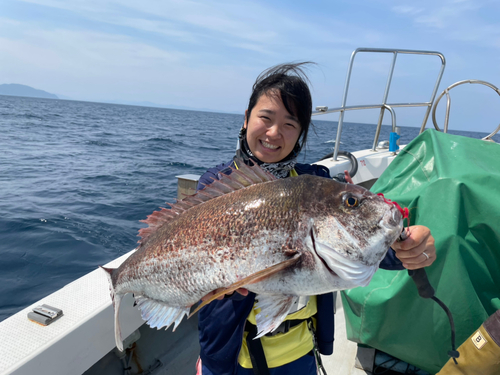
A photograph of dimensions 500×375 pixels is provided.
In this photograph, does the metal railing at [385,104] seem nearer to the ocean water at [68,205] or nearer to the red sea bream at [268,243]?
the ocean water at [68,205]

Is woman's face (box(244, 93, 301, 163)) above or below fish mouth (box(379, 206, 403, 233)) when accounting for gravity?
above

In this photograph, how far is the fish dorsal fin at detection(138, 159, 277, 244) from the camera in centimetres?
162

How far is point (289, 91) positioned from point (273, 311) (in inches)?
53.0

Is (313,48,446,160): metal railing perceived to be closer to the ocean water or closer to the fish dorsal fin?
the ocean water

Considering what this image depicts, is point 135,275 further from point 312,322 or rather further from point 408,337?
point 408,337

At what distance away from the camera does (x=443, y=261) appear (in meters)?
2.22

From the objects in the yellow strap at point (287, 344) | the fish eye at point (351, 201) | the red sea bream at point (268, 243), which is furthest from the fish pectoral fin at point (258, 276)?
the yellow strap at point (287, 344)

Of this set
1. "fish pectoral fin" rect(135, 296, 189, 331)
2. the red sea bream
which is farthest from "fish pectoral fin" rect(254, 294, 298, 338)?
"fish pectoral fin" rect(135, 296, 189, 331)

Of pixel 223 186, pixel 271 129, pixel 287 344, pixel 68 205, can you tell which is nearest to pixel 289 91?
pixel 271 129

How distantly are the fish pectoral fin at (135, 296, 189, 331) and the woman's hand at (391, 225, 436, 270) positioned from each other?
115cm

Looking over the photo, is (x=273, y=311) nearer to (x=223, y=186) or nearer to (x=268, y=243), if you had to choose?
(x=268, y=243)

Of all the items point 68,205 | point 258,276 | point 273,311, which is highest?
point 258,276

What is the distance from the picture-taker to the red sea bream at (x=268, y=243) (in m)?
1.29

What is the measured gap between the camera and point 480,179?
2250mm
